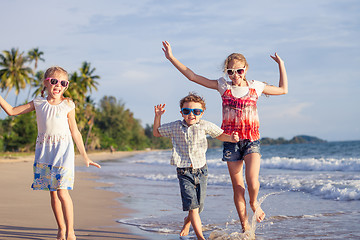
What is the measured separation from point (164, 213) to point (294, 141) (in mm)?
77743

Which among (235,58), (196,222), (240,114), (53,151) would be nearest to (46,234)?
(53,151)

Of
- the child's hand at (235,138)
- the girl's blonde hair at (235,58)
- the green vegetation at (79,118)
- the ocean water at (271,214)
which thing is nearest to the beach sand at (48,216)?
the ocean water at (271,214)

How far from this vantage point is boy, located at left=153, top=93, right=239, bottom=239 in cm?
389

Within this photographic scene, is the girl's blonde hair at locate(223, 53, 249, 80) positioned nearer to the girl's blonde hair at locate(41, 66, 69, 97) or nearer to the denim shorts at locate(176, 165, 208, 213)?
the denim shorts at locate(176, 165, 208, 213)

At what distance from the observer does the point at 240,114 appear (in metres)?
4.20

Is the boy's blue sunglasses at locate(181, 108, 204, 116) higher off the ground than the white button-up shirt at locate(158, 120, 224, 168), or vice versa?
the boy's blue sunglasses at locate(181, 108, 204, 116)

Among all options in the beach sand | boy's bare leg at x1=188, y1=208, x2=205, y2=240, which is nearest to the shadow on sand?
the beach sand

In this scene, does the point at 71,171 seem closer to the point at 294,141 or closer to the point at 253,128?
the point at 253,128

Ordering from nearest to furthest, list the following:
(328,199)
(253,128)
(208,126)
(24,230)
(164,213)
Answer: (208,126), (253,128), (24,230), (164,213), (328,199)

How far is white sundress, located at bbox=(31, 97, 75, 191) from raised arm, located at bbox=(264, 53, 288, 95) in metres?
2.16

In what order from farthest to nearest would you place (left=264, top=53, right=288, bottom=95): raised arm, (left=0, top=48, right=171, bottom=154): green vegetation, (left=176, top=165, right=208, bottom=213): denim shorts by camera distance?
(left=0, top=48, right=171, bottom=154): green vegetation
(left=264, top=53, right=288, bottom=95): raised arm
(left=176, top=165, right=208, bottom=213): denim shorts

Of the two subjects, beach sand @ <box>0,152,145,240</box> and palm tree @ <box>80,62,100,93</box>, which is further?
palm tree @ <box>80,62,100,93</box>

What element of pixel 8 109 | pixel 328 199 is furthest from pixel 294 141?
pixel 8 109

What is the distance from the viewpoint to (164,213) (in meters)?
6.30
